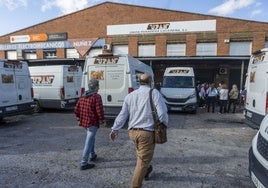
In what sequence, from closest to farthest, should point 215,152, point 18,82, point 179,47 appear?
1. point 215,152
2. point 18,82
3. point 179,47

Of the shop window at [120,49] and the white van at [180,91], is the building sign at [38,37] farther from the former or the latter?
the white van at [180,91]

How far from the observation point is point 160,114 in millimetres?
3578

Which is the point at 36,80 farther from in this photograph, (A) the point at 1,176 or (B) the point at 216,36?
(B) the point at 216,36

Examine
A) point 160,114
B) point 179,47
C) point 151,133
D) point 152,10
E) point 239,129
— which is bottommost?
point 239,129

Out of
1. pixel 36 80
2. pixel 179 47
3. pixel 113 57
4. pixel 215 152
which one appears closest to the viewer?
pixel 215 152

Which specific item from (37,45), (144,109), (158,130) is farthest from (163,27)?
(158,130)

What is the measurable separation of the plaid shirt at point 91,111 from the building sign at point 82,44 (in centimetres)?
2087

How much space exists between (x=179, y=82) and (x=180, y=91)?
1.05 m

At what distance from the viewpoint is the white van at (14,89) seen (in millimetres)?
8984

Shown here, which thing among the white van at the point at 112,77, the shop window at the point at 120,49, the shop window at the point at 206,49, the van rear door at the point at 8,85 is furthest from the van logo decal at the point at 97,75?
the shop window at the point at 206,49

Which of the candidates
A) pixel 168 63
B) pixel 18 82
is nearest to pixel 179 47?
pixel 168 63

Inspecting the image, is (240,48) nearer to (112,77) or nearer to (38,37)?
(112,77)

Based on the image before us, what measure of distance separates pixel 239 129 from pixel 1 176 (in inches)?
320

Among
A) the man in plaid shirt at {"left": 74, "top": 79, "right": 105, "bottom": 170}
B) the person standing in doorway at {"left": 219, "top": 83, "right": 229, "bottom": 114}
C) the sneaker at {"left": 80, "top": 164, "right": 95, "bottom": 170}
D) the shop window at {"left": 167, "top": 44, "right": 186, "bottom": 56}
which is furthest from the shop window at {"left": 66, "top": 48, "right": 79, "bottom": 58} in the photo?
the sneaker at {"left": 80, "top": 164, "right": 95, "bottom": 170}
